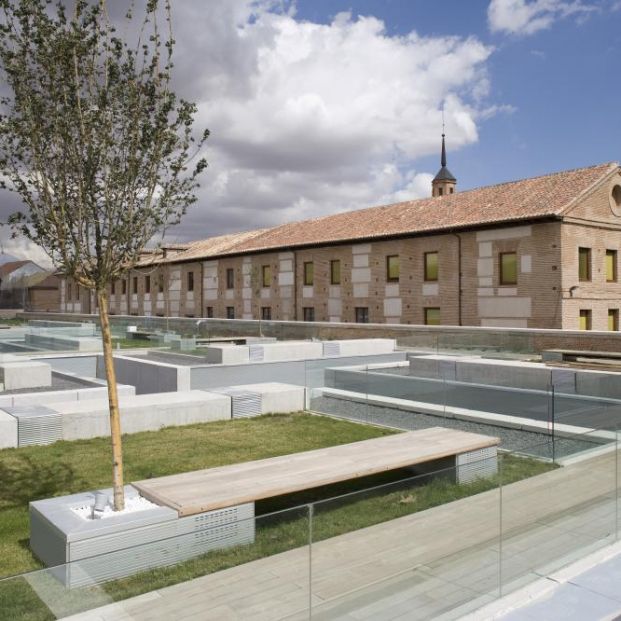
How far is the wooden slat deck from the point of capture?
586 centimetres

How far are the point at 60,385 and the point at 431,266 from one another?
18281 millimetres

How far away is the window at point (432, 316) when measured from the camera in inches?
1154

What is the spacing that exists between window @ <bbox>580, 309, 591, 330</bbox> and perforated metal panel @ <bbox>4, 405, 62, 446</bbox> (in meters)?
21.5

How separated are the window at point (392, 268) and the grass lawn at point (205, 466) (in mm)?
18612

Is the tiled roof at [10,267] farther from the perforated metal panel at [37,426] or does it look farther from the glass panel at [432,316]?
the perforated metal panel at [37,426]

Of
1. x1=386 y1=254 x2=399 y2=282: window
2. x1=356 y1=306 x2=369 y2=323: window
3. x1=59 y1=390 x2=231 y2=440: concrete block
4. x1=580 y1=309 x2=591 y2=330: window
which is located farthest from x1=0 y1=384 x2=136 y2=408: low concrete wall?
x1=356 y1=306 x2=369 y2=323: window

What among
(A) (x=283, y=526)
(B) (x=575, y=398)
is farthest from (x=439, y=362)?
(A) (x=283, y=526)

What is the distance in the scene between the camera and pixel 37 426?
34.3ft

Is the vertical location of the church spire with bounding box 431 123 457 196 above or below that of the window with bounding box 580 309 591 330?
above

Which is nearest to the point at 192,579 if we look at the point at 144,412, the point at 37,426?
the point at 37,426

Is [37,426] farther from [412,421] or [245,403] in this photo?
[412,421]

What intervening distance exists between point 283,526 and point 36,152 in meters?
4.13

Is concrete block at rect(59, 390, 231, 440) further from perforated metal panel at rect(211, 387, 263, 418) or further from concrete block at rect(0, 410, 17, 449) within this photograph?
concrete block at rect(0, 410, 17, 449)

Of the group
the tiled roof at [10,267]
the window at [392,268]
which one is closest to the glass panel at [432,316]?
the window at [392,268]
